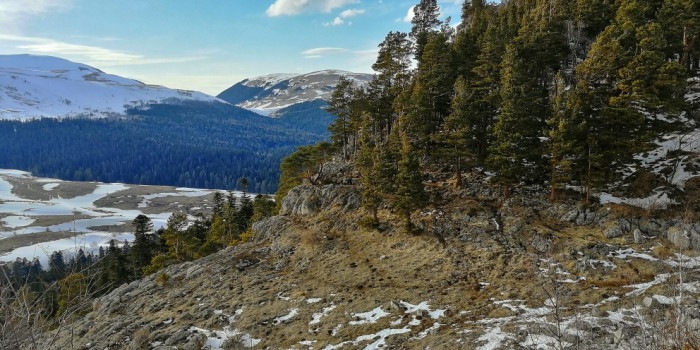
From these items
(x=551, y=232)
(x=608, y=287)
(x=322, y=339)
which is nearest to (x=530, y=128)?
(x=551, y=232)

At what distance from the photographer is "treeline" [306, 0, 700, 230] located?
111 feet

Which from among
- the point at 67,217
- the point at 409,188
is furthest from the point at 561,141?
the point at 67,217

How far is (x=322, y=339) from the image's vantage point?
23406 mm

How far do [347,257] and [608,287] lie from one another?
19.7 m

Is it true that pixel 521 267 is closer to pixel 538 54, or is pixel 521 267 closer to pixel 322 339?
pixel 322 339

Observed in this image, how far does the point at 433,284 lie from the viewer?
2862cm

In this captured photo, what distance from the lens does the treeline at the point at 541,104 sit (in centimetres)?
3369

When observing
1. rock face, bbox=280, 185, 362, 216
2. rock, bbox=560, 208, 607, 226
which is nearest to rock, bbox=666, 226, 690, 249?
rock, bbox=560, 208, 607, 226

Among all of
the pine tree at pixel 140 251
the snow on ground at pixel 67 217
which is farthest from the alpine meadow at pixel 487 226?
the snow on ground at pixel 67 217

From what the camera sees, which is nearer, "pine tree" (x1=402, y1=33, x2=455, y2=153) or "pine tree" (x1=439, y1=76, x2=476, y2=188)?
"pine tree" (x1=439, y1=76, x2=476, y2=188)

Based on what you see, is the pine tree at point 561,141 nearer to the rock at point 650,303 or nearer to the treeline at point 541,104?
the treeline at point 541,104

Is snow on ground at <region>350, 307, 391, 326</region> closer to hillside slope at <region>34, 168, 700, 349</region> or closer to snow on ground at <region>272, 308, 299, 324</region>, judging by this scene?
hillside slope at <region>34, 168, 700, 349</region>

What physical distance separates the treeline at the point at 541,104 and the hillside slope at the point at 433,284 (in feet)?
12.0

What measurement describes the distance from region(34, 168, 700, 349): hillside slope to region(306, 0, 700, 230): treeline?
3.66m
